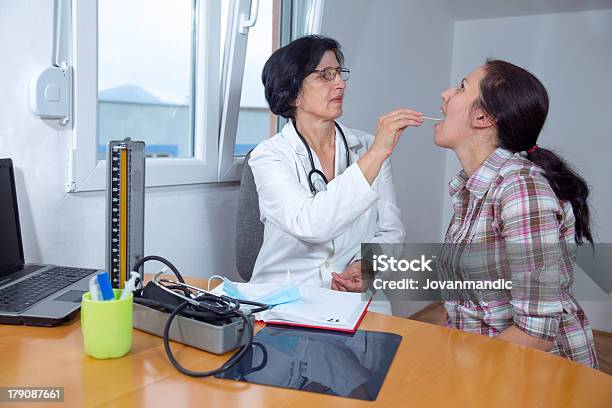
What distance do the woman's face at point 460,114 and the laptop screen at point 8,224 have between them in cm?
105

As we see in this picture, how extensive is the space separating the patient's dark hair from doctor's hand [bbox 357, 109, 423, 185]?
0.19 metres

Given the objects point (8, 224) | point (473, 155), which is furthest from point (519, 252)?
point (8, 224)

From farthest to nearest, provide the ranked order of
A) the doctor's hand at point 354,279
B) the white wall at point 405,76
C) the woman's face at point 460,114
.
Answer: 1. the white wall at point 405,76
2. the doctor's hand at point 354,279
3. the woman's face at point 460,114

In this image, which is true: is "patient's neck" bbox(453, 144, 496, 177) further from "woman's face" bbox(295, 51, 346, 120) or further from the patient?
"woman's face" bbox(295, 51, 346, 120)

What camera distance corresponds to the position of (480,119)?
1511 millimetres

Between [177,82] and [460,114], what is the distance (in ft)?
3.34

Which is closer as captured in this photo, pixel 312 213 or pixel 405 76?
pixel 312 213

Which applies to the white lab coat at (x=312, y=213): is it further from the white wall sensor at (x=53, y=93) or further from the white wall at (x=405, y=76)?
the white wall at (x=405, y=76)

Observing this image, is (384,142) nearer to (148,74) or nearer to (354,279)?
(354,279)

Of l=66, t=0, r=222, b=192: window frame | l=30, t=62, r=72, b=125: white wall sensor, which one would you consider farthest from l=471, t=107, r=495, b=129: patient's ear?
l=30, t=62, r=72, b=125: white wall sensor

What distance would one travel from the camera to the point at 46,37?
1485 millimetres

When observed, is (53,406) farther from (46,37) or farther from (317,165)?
(317,165)

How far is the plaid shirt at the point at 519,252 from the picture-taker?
1.26 meters

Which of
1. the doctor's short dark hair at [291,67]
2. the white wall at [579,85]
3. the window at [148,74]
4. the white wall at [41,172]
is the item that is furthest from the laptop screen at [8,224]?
the white wall at [579,85]
